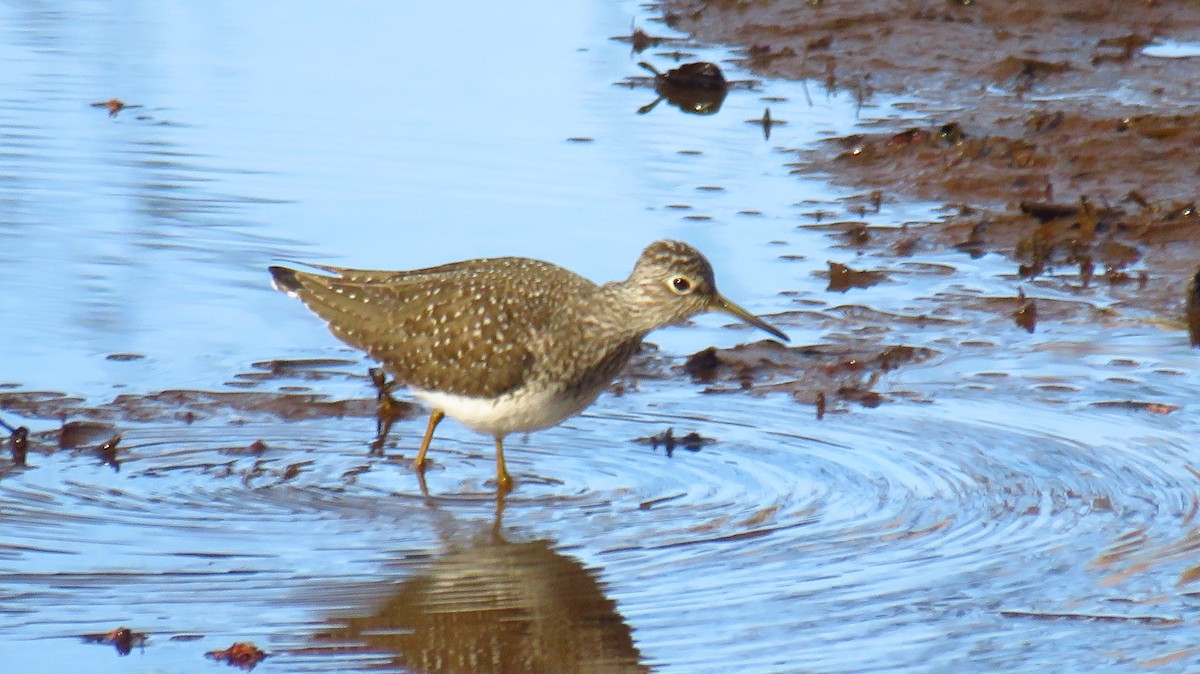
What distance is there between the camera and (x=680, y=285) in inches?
277

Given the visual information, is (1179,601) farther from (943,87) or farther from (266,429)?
(943,87)

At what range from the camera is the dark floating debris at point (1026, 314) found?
8203 millimetres

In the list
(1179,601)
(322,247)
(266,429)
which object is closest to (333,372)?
(266,429)

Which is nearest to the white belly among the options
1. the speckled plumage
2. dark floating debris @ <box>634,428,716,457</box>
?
the speckled plumage

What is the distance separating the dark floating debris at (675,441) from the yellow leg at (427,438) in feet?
2.54

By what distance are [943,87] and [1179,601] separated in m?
6.84

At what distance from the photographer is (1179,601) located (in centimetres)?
533

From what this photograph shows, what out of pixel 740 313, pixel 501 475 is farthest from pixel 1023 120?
pixel 501 475

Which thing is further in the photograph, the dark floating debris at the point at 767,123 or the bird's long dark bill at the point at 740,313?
the dark floating debris at the point at 767,123

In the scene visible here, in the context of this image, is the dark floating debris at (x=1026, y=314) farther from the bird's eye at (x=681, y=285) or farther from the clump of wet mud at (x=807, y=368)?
the bird's eye at (x=681, y=285)

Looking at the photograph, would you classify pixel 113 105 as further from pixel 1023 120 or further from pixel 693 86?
pixel 1023 120

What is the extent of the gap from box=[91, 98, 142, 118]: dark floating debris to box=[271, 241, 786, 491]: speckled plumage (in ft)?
14.9

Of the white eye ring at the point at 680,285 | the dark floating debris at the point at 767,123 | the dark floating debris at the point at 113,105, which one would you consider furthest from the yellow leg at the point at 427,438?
the dark floating debris at the point at 113,105

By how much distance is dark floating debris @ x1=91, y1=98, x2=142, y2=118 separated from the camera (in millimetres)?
11266
